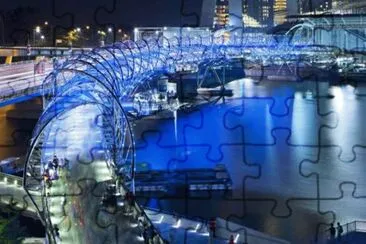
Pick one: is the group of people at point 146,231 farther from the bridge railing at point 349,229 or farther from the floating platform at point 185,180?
the floating platform at point 185,180

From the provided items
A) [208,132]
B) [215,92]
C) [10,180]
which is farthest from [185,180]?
[215,92]

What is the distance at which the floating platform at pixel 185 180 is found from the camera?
4.69 m

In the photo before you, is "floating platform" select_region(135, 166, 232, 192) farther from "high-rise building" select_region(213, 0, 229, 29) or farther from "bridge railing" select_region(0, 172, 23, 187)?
"high-rise building" select_region(213, 0, 229, 29)

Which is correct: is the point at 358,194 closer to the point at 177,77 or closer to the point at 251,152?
the point at 251,152

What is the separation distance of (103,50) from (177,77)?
3712mm

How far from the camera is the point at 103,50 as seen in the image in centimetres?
852

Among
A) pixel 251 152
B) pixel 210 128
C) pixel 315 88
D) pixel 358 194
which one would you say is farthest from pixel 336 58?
pixel 358 194
